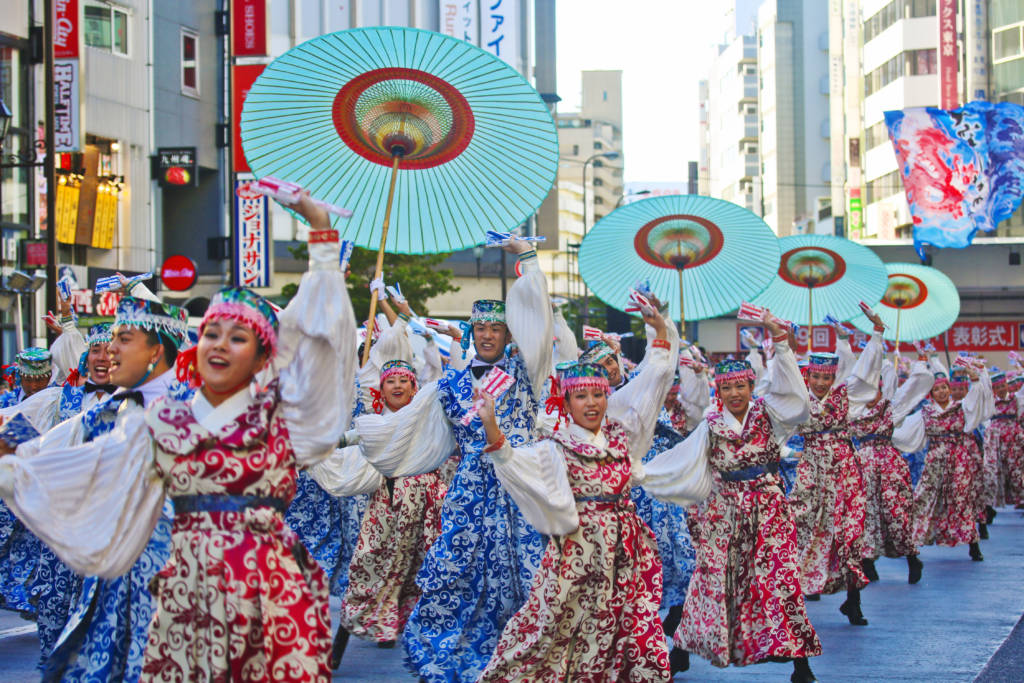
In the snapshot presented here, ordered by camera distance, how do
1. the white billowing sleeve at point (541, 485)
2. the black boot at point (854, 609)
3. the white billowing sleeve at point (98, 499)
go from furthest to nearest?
the black boot at point (854, 609)
the white billowing sleeve at point (541, 485)
the white billowing sleeve at point (98, 499)

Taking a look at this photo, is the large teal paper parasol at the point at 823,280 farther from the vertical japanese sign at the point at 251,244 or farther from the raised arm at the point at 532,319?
the vertical japanese sign at the point at 251,244

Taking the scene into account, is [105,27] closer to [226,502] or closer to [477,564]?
[477,564]

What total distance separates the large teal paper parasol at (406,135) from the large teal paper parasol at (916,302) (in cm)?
1099

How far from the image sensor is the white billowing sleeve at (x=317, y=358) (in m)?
4.20

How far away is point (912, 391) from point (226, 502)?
34.0 feet

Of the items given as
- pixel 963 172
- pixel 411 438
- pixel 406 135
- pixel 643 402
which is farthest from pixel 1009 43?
pixel 406 135

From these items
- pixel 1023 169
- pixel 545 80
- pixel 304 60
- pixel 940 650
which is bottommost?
pixel 940 650

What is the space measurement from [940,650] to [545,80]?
43.2m

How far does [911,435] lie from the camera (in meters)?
13.0

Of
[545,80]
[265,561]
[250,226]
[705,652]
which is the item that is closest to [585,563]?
[705,652]

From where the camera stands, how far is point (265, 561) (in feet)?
13.5

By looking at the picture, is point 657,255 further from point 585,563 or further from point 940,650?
Result: point 585,563

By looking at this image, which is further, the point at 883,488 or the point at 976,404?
the point at 976,404

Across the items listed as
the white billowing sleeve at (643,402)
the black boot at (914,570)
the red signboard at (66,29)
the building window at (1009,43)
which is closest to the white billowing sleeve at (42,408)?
the white billowing sleeve at (643,402)
